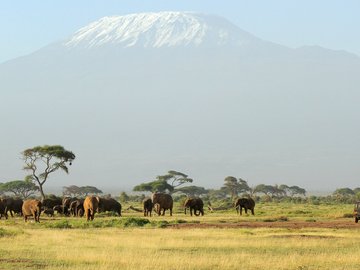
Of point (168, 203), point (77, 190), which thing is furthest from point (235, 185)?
point (168, 203)

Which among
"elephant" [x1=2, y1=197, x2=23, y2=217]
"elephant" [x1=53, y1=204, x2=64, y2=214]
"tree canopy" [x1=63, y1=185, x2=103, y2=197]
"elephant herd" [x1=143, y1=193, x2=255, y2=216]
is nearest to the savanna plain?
"elephant" [x1=2, y1=197, x2=23, y2=217]

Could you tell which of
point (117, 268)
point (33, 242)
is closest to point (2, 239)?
point (33, 242)

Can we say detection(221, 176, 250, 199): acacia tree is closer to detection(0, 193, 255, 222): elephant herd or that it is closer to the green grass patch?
detection(0, 193, 255, 222): elephant herd

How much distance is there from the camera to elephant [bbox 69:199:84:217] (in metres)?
56.7

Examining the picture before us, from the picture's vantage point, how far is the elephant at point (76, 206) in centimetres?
5669

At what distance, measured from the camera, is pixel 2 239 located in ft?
98.9

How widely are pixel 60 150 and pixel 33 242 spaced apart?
193 feet

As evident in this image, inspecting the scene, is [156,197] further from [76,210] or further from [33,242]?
[33,242]

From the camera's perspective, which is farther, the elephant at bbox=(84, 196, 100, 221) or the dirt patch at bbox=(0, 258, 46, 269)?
the elephant at bbox=(84, 196, 100, 221)

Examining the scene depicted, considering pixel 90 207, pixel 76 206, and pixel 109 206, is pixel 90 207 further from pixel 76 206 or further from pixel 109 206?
pixel 109 206

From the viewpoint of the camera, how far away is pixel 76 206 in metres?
56.8

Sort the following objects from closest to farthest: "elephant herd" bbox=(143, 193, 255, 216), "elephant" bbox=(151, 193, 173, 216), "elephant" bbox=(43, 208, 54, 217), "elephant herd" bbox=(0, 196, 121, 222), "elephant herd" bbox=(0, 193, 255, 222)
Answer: "elephant herd" bbox=(0, 196, 121, 222), "elephant herd" bbox=(0, 193, 255, 222), "elephant" bbox=(43, 208, 54, 217), "elephant herd" bbox=(143, 193, 255, 216), "elephant" bbox=(151, 193, 173, 216)

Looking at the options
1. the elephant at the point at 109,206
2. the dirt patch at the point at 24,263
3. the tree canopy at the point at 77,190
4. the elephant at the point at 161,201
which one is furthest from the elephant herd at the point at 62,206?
the tree canopy at the point at 77,190

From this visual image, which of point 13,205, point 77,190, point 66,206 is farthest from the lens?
point 77,190
